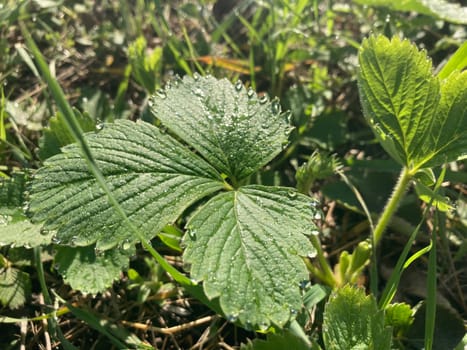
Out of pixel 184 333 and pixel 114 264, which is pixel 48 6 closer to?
pixel 114 264

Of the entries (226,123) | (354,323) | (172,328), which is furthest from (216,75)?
(354,323)

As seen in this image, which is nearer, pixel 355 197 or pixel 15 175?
pixel 15 175

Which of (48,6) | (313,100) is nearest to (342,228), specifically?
(313,100)

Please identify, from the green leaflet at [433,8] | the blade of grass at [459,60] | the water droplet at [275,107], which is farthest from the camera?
the green leaflet at [433,8]

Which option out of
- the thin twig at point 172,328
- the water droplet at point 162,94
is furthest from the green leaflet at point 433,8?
the thin twig at point 172,328

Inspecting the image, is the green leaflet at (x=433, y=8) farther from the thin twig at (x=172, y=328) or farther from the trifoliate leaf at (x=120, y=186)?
the thin twig at (x=172, y=328)

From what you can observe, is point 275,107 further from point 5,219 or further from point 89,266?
point 5,219
